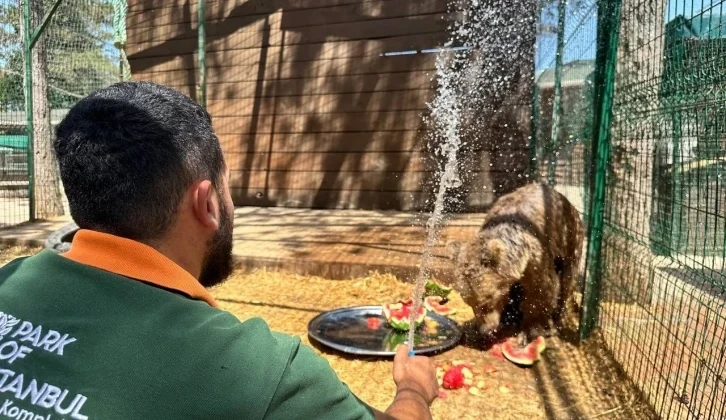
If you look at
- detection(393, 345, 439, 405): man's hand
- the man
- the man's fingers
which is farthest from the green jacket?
the man's fingers

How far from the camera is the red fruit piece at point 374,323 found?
429 cm

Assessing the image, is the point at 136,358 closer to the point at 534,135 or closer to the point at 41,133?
the point at 534,135

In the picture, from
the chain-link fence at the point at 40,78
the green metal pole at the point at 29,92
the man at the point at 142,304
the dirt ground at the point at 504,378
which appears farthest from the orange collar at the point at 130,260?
the green metal pole at the point at 29,92

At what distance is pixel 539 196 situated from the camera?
170 inches

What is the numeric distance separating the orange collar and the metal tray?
2683mm

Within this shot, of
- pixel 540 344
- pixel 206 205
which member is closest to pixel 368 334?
pixel 540 344

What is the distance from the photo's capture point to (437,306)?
489cm

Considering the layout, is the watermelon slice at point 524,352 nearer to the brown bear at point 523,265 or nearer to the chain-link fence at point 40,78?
the brown bear at point 523,265

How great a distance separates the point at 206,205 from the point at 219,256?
0.17 m

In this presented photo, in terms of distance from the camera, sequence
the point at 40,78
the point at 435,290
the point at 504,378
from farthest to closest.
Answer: the point at 40,78 < the point at 435,290 < the point at 504,378

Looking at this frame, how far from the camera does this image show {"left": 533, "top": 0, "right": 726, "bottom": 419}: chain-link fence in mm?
2576

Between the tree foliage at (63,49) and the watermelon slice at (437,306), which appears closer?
the watermelon slice at (437,306)

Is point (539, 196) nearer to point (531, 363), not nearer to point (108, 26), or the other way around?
point (531, 363)

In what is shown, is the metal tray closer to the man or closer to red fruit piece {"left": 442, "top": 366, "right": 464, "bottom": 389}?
red fruit piece {"left": 442, "top": 366, "right": 464, "bottom": 389}
